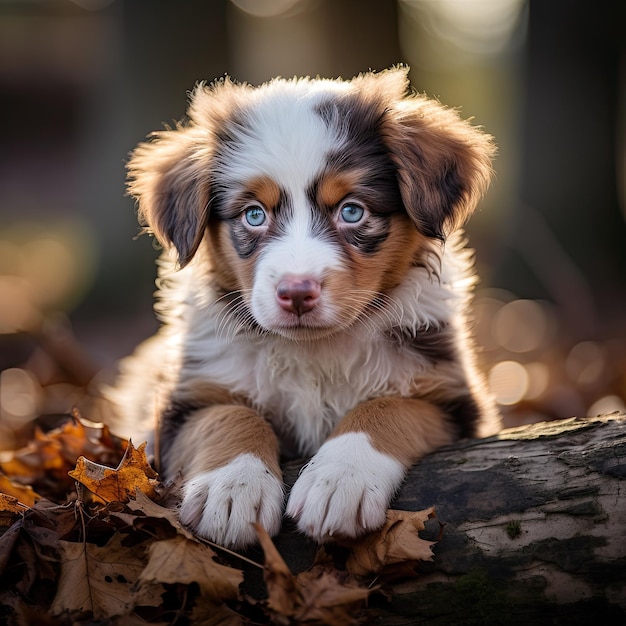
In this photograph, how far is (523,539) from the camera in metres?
2.24

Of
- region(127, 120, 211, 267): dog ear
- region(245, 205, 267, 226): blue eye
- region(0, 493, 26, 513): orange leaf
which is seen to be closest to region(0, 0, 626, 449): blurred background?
region(127, 120, 211, 267): dog ear

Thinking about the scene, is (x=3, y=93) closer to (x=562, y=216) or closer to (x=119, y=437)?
(x=562, y=216)

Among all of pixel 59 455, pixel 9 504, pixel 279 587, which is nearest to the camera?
pixel 279 587

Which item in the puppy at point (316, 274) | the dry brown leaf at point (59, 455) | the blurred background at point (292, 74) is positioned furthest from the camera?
the blurred background at point (292, 74)

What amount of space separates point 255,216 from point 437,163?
2.42 ft

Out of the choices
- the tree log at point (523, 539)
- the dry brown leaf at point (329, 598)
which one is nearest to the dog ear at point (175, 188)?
the tree log at point (523, 539)

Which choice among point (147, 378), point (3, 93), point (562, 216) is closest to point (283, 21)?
point (3, 93)

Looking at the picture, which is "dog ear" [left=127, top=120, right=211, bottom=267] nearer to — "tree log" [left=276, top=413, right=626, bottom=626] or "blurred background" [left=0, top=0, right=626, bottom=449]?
"tree log" [left=276, top=413, right=626, bottom=626]

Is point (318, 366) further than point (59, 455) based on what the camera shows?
No

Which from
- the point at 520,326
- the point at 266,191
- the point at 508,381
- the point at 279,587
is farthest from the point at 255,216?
the point at 520,326

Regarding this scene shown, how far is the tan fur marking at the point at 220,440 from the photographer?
2.61 meters

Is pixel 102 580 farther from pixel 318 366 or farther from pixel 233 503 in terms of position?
pixel 318 366

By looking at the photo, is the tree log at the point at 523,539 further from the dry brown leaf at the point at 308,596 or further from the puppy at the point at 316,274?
the puppy at the point at 316,274

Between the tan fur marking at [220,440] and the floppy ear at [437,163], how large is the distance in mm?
965
